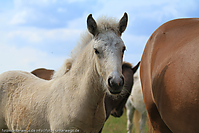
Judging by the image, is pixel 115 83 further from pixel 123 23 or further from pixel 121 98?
pixel 121 98

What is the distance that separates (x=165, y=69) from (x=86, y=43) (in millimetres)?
1217

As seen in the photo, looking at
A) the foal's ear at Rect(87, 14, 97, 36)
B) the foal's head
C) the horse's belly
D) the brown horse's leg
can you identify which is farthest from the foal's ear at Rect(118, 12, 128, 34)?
the brown horse's leg

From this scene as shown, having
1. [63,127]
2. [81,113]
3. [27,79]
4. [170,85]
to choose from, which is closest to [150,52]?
[170,85]

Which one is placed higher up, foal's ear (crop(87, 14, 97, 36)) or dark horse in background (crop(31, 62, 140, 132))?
foal's ear (crop(87, 14, 97, 36))

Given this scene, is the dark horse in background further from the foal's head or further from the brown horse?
the foal's head

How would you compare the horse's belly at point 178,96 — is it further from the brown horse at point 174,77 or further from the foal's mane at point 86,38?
the foal's mane at point 86,38

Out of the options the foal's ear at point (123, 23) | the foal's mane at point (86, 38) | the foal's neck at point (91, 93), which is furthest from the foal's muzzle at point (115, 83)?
the foal's ear at point (123, 23)

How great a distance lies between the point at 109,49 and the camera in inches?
92.0

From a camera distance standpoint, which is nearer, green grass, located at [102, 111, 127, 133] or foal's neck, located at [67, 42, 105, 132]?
foal's neck, located at [67, 42, 105, 132]

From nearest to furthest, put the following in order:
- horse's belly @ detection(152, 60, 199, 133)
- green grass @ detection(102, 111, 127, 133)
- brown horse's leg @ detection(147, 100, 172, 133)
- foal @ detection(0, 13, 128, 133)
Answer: horse's belly @ detection(152, 60, 199, 133) < foal @ detection(0, 13, 128, 133) < brown horse's leg @ detection(147, 100, 172, 133) < green grass @ detection(102, 111, 127, 133)

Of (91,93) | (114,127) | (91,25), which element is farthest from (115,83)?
(114,127)

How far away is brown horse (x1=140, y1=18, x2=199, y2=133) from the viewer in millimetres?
1880

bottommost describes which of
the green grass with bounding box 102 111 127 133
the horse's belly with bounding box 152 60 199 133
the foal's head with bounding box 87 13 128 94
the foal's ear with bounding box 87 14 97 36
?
the green grass with bounding box 102 111 127 133

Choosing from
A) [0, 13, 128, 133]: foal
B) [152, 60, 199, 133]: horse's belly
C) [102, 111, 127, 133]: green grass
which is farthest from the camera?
[102, 111, 127, 133]: green grass
